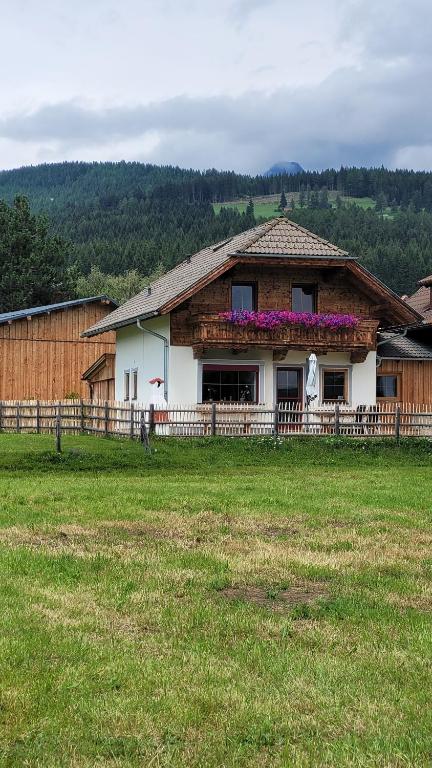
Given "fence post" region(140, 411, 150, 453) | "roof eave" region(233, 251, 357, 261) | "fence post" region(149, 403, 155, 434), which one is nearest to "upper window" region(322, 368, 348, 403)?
"roof eave" region(233, 251, 357, 261)

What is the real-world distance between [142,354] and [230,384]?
442 centimetres

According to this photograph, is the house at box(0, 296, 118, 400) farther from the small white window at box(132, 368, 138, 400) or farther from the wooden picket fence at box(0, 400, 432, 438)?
the wooden picket fence at box(0, 400, 432, 438)

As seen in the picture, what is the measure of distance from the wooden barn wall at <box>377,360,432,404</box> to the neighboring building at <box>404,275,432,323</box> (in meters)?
2.31

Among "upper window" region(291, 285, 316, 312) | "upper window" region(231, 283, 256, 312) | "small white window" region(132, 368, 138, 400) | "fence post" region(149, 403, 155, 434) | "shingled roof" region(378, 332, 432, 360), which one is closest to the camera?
"fence post" region(149, 403, 155, 434)

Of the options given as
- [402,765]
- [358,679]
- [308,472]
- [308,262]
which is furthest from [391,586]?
[308,262]

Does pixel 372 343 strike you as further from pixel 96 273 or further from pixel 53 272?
pixel 96 273

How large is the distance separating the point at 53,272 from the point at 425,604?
6487cm

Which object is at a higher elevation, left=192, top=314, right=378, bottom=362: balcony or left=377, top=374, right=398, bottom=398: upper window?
left=192, top=314, right=378, bottom=362: balcony

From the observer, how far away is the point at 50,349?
145ft

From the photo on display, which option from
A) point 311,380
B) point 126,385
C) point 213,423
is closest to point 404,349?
point 311,380

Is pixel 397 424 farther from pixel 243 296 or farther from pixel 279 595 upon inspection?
pixel 279 595

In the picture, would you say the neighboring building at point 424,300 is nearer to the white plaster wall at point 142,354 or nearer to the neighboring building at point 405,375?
the neighboring building at point 405,375

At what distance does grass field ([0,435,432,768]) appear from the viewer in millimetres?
5773

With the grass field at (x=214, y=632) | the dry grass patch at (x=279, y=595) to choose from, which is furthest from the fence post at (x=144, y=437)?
the dry grass patch at (x=279, y=595)
